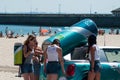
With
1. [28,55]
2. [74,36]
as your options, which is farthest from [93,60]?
[28,55]

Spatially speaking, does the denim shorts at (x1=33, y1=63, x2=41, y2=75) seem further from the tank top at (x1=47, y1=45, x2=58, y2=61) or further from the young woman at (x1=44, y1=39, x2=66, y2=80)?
the tank top at (x1=47, y1=45, x2=58, y2=61)

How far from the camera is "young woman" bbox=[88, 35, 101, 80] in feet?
32.3

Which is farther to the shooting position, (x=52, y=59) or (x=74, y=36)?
(x=74, y=36)

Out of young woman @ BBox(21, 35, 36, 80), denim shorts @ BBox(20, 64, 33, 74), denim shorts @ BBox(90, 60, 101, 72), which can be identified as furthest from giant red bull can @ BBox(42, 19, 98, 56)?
denim shorts @ BBox(90, 60, 101, 72)

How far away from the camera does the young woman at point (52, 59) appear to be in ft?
32.0

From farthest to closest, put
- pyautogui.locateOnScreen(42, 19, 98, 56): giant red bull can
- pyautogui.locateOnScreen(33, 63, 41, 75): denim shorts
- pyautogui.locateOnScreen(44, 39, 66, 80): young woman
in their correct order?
1. pyautogui.locateOnScreen(33, 63, 41, 75): denim shorts
2. pyautogui.locateOnScreen(42, 19, 98, 56): giant red bull can
3. pyautogui.locateOnScreen(44, 39, 66, 80): young woman

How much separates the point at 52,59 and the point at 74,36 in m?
0.82

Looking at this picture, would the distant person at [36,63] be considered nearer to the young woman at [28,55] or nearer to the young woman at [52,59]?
the young woman at [28,55]

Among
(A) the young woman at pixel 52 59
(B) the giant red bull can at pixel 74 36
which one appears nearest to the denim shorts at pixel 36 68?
(B) the giant red bull can at pixel 74 36

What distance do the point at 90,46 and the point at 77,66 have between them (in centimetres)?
54

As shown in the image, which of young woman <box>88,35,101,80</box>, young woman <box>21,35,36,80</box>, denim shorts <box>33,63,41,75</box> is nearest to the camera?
young woman <box>88,35,101,80</box>

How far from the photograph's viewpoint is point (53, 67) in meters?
9.80

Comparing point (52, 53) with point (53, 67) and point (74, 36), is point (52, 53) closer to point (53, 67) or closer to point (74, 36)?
point (53, 67)

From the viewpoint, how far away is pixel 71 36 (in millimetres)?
10312
